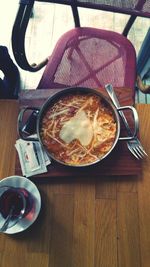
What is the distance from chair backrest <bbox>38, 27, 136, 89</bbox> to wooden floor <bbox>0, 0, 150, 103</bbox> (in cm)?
60

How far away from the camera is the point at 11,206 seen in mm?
835

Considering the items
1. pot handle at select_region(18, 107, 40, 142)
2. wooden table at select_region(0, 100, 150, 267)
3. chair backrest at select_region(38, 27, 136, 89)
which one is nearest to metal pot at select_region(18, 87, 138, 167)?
pot handle at select_region(18, 107, 40, 142)

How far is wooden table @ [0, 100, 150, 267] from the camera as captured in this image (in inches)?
33.7

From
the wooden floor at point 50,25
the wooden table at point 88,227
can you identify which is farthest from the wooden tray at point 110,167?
the wooden floor at point 50,25

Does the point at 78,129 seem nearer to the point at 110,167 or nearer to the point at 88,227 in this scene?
the point at 110,167

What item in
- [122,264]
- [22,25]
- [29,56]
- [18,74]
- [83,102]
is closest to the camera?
[122,264]

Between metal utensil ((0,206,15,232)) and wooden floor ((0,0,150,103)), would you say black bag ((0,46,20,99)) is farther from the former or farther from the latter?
metal utensil ((0,206,15,232))

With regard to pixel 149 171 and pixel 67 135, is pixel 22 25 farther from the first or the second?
pixel 149 171

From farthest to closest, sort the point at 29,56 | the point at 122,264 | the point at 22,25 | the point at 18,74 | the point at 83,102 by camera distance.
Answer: the point at 29,56
the point at 18,74
the point at 22,25
the point at 83,102
the point at 122,264

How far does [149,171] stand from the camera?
0.92 m

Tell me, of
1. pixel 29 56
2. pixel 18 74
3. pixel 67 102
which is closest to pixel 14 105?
pixel 67 102

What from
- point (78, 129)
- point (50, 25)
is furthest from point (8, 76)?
point (78, 129)

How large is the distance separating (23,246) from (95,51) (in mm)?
841

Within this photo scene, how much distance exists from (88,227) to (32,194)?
0.18m
